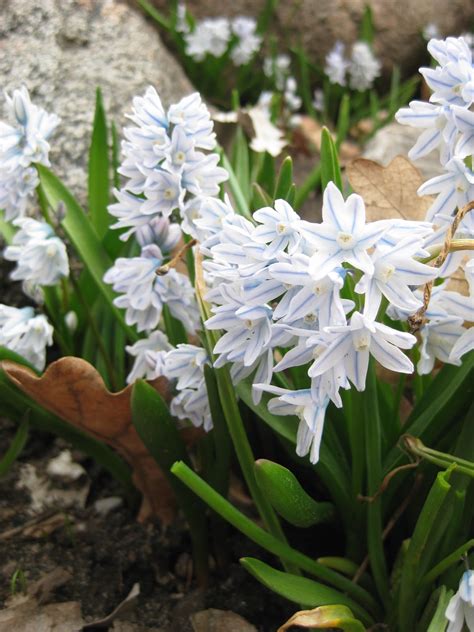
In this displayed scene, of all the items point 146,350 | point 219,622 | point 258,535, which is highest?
point 146,350

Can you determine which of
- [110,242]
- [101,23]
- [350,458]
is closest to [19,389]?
[110,242]

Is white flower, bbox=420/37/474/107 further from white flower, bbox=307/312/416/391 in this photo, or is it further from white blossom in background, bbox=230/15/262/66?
white blossom in background, bbox=230/15/262/66

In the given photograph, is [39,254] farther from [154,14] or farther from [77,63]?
[154,14]

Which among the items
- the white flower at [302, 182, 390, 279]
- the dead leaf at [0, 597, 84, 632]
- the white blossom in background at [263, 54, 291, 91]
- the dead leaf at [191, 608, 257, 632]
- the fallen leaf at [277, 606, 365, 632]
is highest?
the white flower at [302, 182, 390, 279]

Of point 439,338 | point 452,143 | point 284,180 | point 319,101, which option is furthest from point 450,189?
point 319,101

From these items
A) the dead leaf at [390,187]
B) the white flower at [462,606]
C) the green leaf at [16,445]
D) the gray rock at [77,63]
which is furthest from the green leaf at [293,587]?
the gray rock at [77,63]

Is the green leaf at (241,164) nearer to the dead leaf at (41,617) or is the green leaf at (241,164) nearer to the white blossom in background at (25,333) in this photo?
the white blossom in background at (25,333)

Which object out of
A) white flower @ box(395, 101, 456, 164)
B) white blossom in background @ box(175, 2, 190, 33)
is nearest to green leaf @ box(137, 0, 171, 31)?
white blossom in background @ box(175, 2, 190, 33)
